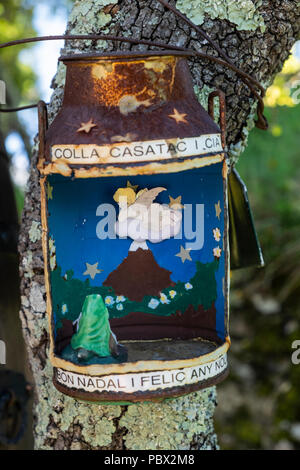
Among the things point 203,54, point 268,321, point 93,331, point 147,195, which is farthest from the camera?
point 268,321

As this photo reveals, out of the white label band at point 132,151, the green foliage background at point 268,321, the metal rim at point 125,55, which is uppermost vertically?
the metal rim at point 125,55

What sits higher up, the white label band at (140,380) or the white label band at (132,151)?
the white label band at (132,151)

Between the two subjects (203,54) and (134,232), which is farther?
(134,232)

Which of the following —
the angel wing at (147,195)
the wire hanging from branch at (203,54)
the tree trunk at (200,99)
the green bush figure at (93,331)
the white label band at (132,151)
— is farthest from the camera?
the angel wing at (147,195)

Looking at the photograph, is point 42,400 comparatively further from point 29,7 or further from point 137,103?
point 29,7

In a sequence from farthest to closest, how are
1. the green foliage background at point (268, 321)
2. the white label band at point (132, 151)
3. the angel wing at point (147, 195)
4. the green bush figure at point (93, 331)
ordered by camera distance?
the green foliage background at point (268, 321) → the angel wing at point (147, 195) → the green bush figure at point (93, 331) → the white label band at point (132, 151)

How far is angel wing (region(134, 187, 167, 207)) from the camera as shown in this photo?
183 centimetres

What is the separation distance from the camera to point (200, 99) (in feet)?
5.47

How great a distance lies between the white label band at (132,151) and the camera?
4.23ft

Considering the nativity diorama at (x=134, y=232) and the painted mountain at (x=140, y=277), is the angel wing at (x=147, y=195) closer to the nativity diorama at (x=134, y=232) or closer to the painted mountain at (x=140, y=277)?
the nativity diorama at (x=134, y=232)

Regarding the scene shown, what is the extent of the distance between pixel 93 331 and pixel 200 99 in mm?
731

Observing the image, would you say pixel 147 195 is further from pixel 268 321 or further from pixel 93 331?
pixel 268 321

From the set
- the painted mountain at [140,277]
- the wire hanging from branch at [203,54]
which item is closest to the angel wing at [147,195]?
the painted mountain at [140,277]

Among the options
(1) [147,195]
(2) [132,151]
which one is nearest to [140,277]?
(1) [147,195]
